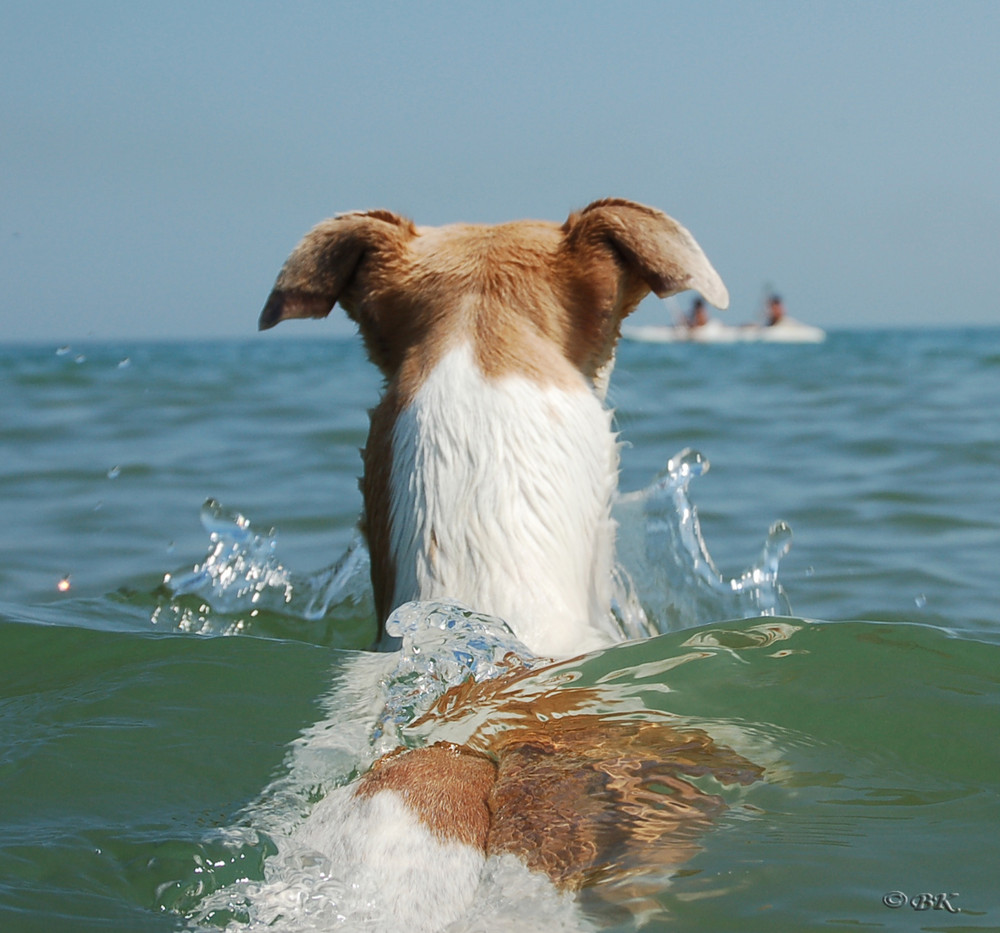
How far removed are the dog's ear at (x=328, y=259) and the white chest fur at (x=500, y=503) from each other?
53cm

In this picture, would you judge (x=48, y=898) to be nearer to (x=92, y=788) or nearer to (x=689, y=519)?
(x=92, y=788)

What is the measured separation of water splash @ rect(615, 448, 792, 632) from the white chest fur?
3.69ft

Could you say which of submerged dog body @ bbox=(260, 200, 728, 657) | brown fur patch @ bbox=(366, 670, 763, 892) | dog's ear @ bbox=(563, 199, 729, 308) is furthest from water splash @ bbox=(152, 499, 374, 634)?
brown fur patch @ bbox=(366, 670, 763, 892)

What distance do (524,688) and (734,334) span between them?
122ft

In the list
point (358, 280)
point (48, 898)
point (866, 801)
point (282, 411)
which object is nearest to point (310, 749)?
point (48, 898)

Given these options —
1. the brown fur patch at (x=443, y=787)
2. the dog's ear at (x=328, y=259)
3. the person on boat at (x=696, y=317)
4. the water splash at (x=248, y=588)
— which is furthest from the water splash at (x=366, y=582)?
the person on boat at (x=696, y=317)

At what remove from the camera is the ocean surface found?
1912 millimetres

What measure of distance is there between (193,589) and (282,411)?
662 centimetres

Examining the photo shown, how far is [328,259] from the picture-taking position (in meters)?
3.21

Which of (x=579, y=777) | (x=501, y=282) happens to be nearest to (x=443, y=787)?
(x=579, y=777)

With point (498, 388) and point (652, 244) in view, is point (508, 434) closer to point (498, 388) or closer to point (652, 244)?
point (498, 388)

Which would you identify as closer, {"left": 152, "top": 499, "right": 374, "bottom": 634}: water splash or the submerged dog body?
the submerged dog body

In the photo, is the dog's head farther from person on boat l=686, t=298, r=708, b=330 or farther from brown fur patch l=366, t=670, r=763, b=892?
person on boat l=686, t=298, r=708, b=330

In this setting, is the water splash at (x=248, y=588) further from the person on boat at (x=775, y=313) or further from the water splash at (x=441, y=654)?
the person on boat at (x=775, y=313)
